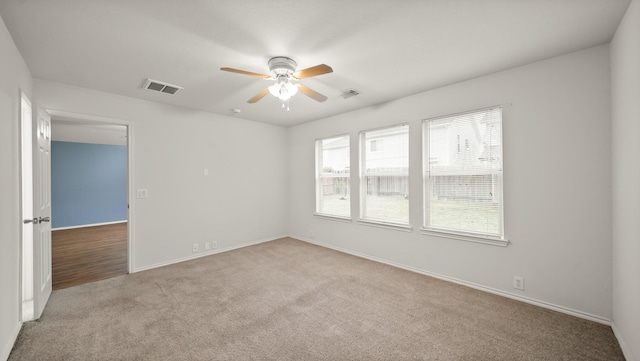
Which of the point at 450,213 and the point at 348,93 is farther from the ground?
the point at 348,93

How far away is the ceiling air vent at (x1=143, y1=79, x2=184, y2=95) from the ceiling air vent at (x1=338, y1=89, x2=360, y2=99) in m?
2.13

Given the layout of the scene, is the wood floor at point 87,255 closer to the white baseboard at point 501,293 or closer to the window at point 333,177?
the window at point 333,177

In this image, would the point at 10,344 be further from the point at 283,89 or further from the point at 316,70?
the point at 316,70

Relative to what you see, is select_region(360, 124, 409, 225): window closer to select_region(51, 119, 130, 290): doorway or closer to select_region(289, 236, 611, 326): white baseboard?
select_region(289, 236, 611, 326): white baseboard

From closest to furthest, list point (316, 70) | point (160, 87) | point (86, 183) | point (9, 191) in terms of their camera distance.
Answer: point (9, 191) → point (316, 70) → point (160, 87) → point (86, 183)

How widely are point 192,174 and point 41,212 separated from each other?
1882mm

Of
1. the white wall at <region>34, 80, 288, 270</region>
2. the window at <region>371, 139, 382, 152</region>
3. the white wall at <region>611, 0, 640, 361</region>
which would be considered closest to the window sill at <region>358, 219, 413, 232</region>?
the window at <region>371, 139, 382, 152</region>

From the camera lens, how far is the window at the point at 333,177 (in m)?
4.80

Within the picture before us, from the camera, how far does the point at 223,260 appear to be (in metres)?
4.21

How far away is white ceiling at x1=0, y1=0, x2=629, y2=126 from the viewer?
182 centimetres

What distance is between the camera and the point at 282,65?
2521 millimetres

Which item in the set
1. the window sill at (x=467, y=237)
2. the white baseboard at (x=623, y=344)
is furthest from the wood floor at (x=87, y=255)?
the white baseboard at (x=623, y=344)

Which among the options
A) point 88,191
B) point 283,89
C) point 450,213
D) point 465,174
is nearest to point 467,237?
point 450,213

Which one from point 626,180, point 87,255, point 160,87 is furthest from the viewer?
point 87,255
